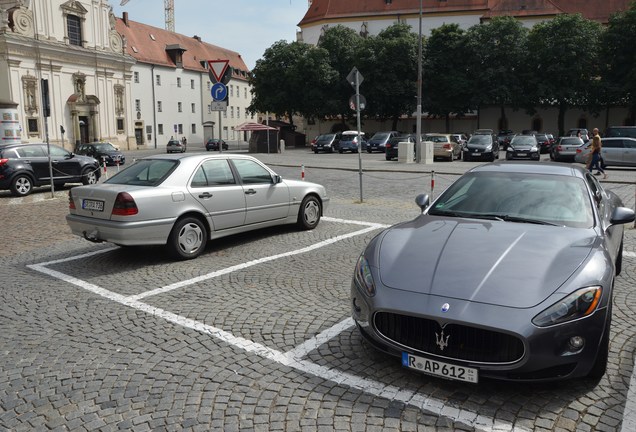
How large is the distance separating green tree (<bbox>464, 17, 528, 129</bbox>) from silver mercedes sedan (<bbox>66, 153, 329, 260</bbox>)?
54.4m

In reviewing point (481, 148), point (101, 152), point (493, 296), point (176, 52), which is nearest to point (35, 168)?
point (101, 152)

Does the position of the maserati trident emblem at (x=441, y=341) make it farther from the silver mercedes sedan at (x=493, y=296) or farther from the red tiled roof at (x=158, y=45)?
the red tiled roof at (x=158, y=45)

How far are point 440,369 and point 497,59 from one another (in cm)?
6122

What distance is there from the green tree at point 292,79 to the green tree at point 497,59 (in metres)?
15.4

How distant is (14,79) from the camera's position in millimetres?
51656

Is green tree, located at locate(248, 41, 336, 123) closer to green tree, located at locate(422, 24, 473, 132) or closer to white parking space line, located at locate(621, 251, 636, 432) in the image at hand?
green tree, located at locate(422, 24, 473, 132)

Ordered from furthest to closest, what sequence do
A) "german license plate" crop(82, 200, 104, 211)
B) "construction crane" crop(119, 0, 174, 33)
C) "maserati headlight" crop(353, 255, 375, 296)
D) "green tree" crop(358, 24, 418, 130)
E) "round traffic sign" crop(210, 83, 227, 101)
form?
"construction crane" crop(119, 0, 174, 33), "green tree" crop(358, 24, 418, 130), "round traffic sign" crop(210, 83, 227, 101), "german license plate" crop(82, 200, 104, 211), "maserati headlight" crop(353, 255, 375, 296)

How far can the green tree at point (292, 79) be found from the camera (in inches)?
2354

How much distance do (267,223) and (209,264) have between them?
182cm

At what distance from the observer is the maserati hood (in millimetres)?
3764

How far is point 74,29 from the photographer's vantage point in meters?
57.6

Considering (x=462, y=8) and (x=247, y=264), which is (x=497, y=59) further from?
(x=247, y=264)

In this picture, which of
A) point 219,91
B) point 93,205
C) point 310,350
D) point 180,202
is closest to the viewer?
point 310,350

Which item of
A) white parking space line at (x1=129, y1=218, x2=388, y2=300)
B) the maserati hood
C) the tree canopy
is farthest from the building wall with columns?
the maserati hood
